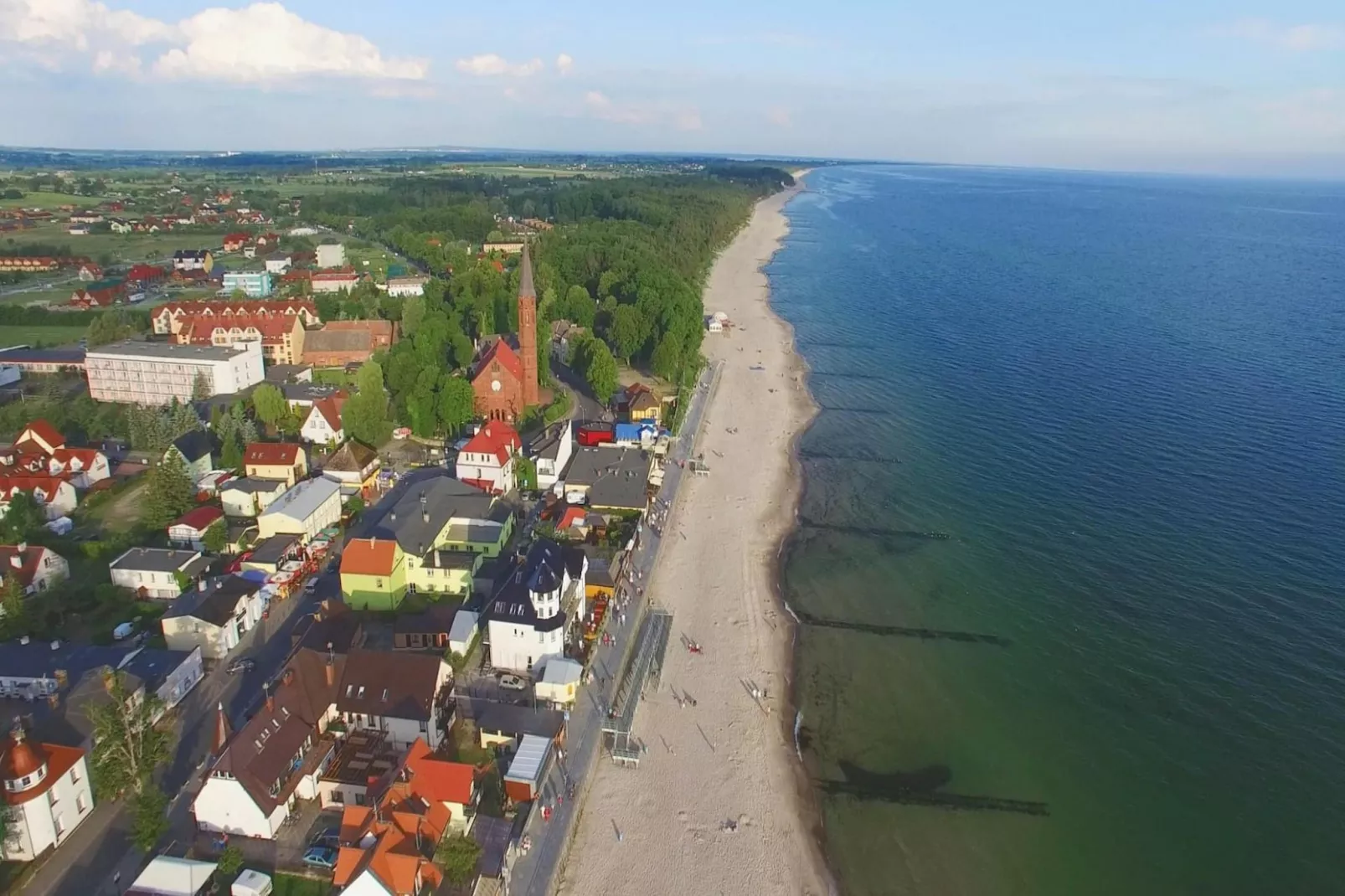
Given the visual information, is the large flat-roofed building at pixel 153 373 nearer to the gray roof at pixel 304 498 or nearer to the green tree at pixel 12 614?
the gray roof at pixel 304 498

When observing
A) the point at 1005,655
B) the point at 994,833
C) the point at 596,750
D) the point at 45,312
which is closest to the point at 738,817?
the point at 596,750

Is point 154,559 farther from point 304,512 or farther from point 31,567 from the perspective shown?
point 304,512

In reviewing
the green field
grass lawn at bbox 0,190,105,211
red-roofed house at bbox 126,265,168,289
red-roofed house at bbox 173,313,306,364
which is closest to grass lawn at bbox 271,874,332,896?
red-roofed house at bbox 173,313,306,364

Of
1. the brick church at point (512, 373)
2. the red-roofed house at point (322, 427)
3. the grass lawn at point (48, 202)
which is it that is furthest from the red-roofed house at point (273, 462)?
the grass lawn at point (48, 202)

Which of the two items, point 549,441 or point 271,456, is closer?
point 271,456

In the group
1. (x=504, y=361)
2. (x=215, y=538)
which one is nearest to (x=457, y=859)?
(x=215, y=538)

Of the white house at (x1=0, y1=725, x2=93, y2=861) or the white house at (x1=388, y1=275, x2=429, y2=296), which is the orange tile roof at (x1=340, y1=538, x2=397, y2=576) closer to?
the white house at (x1=0, y1=725, x2=93, y2=861)
